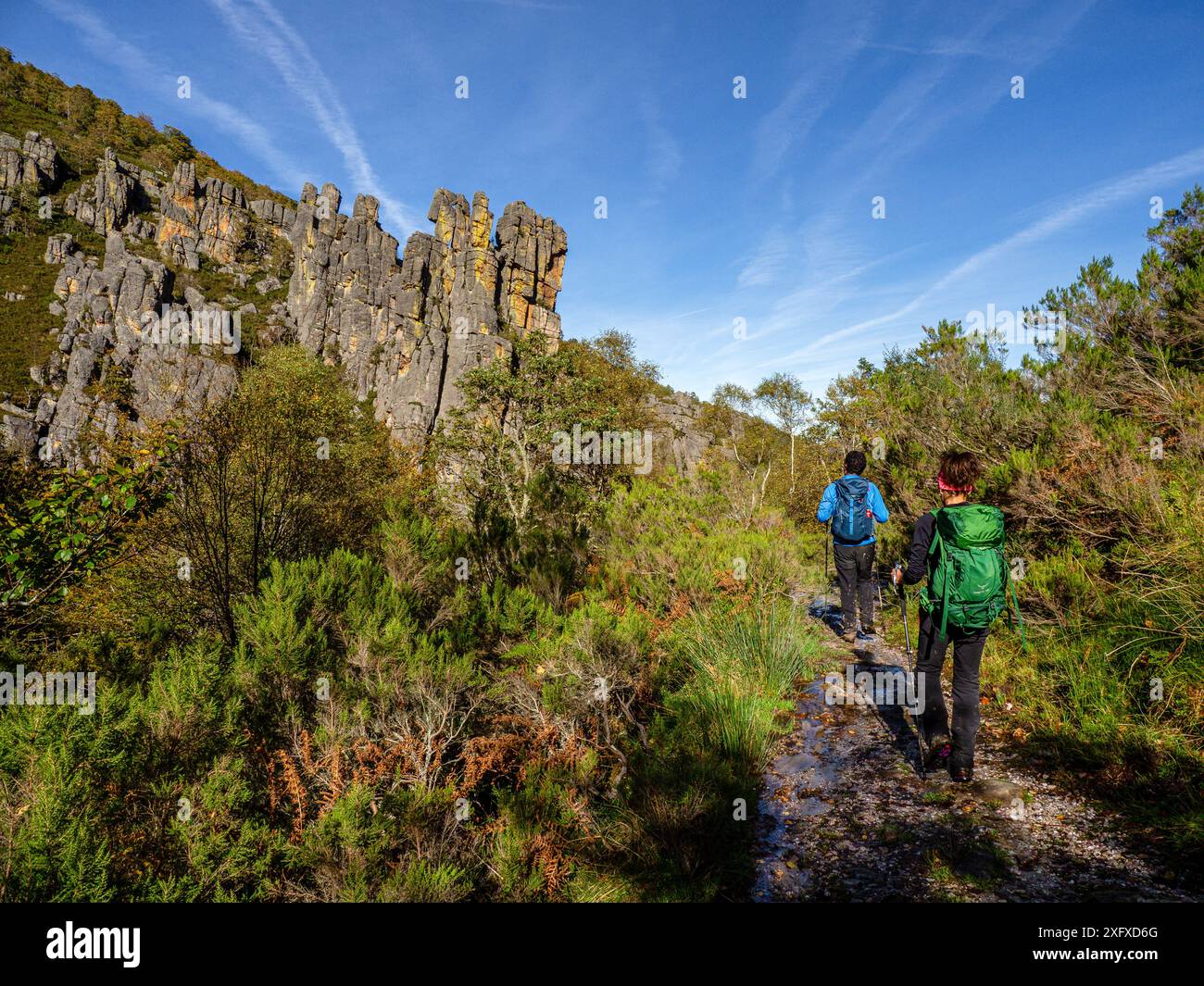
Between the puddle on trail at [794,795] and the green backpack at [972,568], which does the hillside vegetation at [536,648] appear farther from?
the green backpack at [972,568]

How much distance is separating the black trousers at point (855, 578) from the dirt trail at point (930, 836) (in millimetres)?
2354

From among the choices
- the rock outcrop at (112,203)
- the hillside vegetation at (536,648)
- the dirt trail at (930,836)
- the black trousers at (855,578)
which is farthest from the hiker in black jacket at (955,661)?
the rock outcrop at (112,203)

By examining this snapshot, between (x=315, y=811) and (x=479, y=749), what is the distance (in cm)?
107

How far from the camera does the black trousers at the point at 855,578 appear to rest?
6215mm

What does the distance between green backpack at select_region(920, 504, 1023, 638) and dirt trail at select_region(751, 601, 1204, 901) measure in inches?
40.5

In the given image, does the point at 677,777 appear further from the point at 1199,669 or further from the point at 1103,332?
the point at 1103,332

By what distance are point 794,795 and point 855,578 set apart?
11.6 ft

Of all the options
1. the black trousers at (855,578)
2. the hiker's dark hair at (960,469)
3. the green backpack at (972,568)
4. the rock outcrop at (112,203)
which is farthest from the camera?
the rock outcrop at (112,203)

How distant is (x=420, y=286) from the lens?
256ft

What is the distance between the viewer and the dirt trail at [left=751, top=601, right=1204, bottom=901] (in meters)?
2.46

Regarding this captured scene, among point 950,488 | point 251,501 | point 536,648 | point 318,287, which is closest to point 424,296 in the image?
point 318,287

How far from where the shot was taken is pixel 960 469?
3.59m

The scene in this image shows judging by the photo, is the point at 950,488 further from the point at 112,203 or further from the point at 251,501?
the point at 112,203

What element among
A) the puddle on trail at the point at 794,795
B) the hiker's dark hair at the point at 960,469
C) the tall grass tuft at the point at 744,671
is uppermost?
the hiker's dark hair at the point at 960,469
